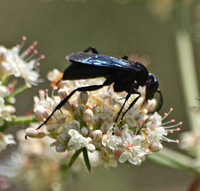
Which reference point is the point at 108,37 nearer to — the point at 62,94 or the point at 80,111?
the point at 62,94

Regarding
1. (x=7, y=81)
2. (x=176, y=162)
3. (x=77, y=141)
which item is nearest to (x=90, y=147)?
(x=77, y=141)

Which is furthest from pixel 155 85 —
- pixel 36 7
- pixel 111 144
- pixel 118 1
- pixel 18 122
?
pixel 36 7

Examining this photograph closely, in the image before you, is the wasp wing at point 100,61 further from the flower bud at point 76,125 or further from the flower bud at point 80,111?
the flower bud at point 76,125

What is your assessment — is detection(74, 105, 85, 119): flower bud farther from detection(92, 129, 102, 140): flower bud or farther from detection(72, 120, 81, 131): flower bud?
detection(92, 129, 102, 140): flower bud

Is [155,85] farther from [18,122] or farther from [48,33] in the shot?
[48,33]

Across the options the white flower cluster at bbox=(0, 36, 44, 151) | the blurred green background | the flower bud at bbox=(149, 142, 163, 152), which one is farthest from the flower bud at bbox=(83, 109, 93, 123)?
the blurred green background
